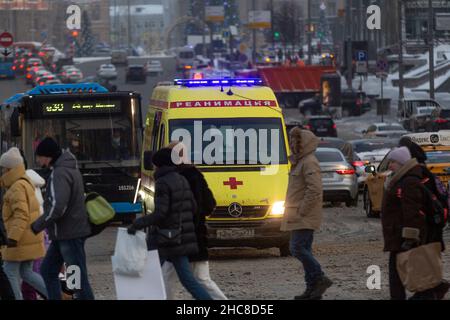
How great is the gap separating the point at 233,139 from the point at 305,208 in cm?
591

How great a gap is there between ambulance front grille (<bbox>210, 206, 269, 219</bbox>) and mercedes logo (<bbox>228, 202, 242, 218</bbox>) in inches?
1.5

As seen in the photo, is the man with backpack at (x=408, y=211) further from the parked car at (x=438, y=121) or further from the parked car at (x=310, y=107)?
the parked car at (x=310, y=107)

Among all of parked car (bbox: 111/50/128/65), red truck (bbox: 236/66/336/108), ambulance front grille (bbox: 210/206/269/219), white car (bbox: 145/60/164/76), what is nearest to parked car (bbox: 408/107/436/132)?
red truck (bbox: 236/66/336/108)

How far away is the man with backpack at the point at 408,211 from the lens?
1111cm

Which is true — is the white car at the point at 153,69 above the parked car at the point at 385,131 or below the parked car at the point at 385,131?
above

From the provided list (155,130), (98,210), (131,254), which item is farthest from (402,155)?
(155,130)

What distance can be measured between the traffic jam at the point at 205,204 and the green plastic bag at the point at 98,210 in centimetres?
1

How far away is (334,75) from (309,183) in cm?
6472

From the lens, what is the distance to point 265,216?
18484 millimetres

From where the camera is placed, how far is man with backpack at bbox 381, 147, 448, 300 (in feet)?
36.4

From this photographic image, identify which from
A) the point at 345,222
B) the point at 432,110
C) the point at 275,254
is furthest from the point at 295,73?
the point at 275,254

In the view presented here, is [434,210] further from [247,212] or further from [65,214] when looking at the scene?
[247,212]

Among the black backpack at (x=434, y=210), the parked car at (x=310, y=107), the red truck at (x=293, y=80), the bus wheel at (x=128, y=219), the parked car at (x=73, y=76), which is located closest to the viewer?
the black backpack at (x=434, y=210)

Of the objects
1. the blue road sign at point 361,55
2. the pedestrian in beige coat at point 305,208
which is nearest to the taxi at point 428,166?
the pedestrian in beige coat at point 305,208
